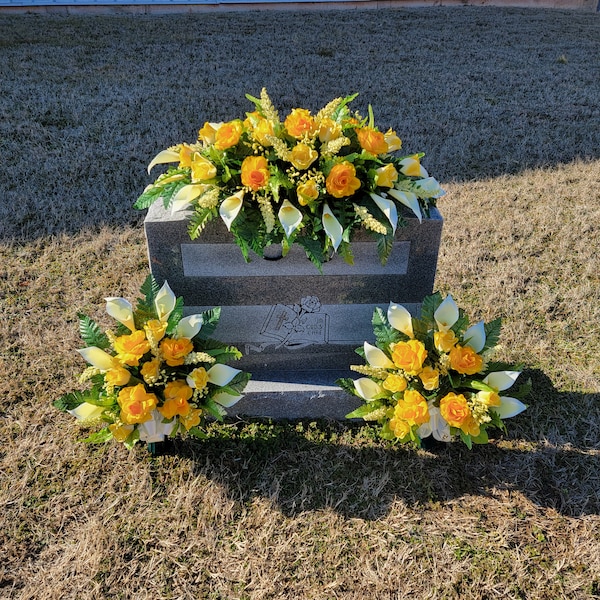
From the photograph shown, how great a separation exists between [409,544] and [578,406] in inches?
43.8

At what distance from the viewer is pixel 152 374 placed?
1.96 m

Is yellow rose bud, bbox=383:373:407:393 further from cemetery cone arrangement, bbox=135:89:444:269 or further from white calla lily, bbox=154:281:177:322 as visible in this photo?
white calla lily, bbox=154:281:177:322

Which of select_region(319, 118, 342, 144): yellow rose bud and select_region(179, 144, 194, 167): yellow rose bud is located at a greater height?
select_region(319, 118, 342, 144): yellow rose bud

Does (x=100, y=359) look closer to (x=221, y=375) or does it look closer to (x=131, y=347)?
(x=131, y=347)

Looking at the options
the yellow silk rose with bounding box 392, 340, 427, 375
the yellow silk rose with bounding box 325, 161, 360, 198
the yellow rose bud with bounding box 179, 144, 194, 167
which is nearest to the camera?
the yellow silk rose with bounding box 325, 161, 360, 198

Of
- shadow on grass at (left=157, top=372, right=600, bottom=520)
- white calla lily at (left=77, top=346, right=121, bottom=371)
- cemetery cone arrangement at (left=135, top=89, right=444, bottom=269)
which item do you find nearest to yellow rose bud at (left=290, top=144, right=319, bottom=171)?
cemetery cone arrangement at (left=135, top=89, right=444, bottom=269)

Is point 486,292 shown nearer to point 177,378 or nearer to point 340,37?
point 177,378

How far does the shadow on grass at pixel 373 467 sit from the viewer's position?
2127 millimetres

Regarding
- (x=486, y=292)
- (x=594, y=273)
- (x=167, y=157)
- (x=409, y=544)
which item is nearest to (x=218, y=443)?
(x=409, y=544)

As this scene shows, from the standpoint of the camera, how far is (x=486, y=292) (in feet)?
10.8

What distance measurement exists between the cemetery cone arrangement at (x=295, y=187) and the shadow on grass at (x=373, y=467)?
2.67 feet

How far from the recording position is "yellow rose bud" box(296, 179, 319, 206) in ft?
6.25

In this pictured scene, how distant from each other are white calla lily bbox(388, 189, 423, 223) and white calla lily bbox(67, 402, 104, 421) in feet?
4.38

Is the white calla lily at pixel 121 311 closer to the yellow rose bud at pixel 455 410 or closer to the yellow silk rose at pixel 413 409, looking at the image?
the yellow silk rose at pixel 413 409
